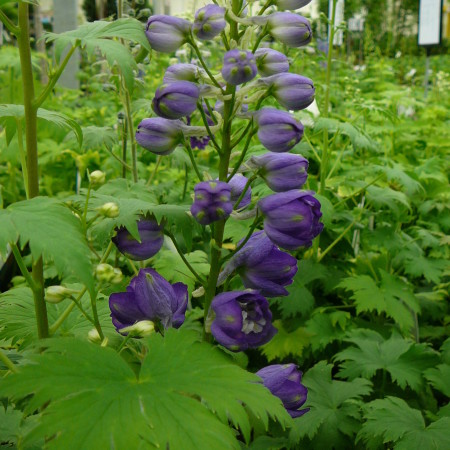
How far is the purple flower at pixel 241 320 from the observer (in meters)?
1.17

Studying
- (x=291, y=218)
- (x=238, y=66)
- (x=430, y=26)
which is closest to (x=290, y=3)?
(x=238, y=66)

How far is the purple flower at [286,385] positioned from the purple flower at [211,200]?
40cm

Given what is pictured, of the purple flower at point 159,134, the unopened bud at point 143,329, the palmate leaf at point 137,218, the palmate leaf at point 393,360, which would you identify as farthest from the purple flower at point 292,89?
the palmate leaf at point 393,360

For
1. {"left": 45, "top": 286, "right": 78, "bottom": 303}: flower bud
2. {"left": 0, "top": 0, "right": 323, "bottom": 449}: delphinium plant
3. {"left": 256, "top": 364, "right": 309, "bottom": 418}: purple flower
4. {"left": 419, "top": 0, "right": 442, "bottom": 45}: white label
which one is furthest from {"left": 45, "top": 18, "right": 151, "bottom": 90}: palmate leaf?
{"left": 419, "top": 0, "right": 442, "bottom": 45}: white label

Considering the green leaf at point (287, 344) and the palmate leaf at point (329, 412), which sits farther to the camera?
the green leaf at point (287, 344)

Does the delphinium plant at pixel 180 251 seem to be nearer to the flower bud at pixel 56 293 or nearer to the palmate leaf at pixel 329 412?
the flower bud at pixel 56 293

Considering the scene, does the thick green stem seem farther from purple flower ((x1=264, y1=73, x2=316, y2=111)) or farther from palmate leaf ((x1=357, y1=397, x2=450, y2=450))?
palmate leaf ((x1=357, y1=397, x2=450, y2=450))

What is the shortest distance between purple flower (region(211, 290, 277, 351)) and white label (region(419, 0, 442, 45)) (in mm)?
5419

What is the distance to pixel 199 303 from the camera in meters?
2.83

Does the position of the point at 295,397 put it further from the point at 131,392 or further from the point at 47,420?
the point at 47,420

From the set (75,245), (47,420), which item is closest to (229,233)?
(75,245)

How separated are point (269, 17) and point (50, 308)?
93 cm

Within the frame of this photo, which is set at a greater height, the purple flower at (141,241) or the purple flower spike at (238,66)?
the purple flower spike at (238,66)

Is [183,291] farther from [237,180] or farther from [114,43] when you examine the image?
[114,43]
